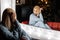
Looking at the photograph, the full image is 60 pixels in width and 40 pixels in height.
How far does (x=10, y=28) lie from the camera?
7.95ft

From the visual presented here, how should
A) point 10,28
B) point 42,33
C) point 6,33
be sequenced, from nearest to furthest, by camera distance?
point 6,33, point 10,28, point 42,33

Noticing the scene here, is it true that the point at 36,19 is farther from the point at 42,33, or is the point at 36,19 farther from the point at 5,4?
the point at 5,4

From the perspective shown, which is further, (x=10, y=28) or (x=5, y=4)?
(x=5, y=4)

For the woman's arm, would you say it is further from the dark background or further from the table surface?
the dark background

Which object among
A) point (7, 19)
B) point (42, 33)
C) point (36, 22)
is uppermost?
point (7, 19)

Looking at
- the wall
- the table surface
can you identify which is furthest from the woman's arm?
the wall

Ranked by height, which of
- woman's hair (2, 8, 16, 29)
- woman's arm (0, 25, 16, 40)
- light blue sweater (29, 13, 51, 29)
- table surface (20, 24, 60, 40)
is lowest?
table surface (20, 24, 60, 40)

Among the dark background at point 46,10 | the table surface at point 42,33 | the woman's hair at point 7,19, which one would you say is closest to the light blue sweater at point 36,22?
the table surface at point 42,33

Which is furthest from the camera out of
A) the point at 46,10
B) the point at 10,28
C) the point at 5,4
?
the point at 46,10

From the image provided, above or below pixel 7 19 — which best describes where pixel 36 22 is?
below

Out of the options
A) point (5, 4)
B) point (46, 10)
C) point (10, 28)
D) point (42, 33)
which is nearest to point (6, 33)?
point (10, 28)

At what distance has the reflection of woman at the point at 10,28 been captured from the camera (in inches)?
90.8

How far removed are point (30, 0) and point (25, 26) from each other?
879 mm

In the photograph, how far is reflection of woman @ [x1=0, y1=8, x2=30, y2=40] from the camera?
7.57ft
